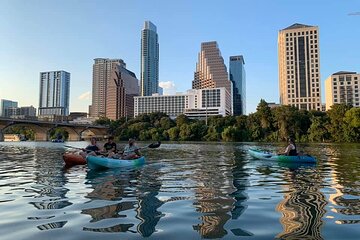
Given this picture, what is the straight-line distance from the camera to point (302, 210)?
779cm

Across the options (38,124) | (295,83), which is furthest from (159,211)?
(295,83)

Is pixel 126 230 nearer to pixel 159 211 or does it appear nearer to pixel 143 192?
pixel 159 211

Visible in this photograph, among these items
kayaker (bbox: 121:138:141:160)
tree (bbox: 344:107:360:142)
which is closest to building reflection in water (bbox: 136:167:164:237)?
kayaker (bbox: 121:138:141:160)

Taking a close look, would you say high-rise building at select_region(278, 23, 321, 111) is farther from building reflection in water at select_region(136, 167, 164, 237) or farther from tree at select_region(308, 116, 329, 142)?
building reflection in water at select_region(136, 167, 164, 237)

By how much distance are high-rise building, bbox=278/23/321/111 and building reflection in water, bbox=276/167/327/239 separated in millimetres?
154467

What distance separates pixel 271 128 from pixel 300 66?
278 feet

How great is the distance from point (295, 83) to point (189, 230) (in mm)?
165605

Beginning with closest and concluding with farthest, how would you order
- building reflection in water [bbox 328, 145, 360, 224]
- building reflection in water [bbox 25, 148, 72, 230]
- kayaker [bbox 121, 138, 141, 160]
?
building reflection in water [bbox 25, 148, 72, 230] < building reflection in water [bbox 328, 145, 360, 224] < kayaker [bbox 121, 138, 141, 160]

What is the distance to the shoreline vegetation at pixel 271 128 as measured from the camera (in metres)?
75.2

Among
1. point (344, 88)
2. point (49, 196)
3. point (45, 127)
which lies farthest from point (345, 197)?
point (344, 88)

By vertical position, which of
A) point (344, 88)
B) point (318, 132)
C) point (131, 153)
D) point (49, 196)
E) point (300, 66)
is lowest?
point (49, 196)

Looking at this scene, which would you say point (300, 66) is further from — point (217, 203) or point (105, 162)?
point (217, 203)

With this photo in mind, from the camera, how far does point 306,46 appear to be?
16138 cm

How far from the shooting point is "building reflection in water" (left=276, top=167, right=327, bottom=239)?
596cm
